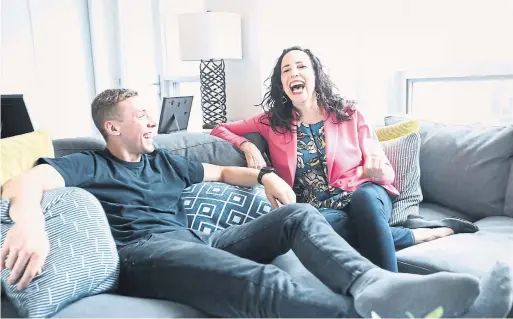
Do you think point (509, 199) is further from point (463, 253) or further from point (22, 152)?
point (22, 152)

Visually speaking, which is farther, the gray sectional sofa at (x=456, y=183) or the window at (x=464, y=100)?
the window at (x=464, y=100)

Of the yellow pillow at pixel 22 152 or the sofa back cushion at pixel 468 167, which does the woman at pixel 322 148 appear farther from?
the yellow pillow at pixel 22 152

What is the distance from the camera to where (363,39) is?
294 cm

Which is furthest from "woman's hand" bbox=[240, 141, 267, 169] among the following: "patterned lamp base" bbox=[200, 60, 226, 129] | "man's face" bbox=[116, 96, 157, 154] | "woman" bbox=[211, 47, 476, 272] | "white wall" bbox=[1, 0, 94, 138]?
"white wall" bbox=[1, 0, 94, 138]

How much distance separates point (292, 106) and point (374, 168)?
47 cm

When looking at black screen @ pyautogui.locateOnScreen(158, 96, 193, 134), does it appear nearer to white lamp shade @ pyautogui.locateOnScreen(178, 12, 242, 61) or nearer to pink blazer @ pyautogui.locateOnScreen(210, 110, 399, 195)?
white lamp shade @ pyautogui.locateOnScreen(178, 12, 242, 61)

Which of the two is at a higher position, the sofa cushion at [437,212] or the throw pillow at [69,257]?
the throw pillow at [69,257]

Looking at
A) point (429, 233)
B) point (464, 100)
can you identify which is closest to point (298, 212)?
point (429, 233)

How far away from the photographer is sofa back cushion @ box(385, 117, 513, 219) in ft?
6.37

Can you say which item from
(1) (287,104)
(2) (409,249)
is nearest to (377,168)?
(2) (409,249)

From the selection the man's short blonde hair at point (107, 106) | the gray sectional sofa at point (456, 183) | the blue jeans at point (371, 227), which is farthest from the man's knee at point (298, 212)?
the man's short blonde hair at point (107, 106)

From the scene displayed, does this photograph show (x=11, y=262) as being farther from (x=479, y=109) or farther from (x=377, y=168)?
(x=479, y=109)

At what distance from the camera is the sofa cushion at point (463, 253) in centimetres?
149

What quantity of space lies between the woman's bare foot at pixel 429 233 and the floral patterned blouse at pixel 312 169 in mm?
329
